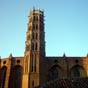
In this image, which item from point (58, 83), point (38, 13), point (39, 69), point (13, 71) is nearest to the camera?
point (58, 83)

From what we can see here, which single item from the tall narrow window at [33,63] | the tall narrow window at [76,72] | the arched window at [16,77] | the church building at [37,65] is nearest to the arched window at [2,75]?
the church building at [37,65]

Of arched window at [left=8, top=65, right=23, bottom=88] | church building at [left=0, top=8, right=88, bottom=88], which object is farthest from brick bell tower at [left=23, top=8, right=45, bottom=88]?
arched window at [left=8, top=65, right=23, bottom=88]

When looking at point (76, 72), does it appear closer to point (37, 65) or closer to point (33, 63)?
point (37, 65)

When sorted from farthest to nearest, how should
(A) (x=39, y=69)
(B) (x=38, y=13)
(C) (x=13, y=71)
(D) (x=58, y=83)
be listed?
(B) (x=38, y=13) → (C) (x=13, y=71) → (A) (x=39, y=69) → (D) (x=58, y=83)

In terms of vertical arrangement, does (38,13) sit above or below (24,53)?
above

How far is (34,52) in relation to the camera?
56.2m

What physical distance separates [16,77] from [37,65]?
272 inches

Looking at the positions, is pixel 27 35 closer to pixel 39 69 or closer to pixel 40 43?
pixel 40 43

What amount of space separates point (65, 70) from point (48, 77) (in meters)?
4.61

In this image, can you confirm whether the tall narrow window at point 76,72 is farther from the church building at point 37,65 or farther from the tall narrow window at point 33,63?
the tall narrow window at point 33,63

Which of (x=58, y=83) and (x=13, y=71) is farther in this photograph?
(x=13, y=71)

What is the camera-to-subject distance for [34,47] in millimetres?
57375

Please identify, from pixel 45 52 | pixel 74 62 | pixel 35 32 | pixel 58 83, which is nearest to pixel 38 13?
pixel 35 32

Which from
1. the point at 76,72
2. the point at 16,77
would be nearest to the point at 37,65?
the point at 16,77
